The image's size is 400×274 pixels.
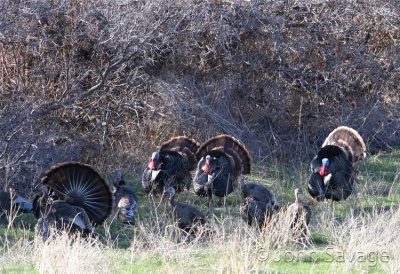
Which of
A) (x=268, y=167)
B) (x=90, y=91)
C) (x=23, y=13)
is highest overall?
(x=23, y=13)

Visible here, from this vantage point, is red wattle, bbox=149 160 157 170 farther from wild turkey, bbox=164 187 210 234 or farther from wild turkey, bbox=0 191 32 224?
wild turkey, bbox=164 187 210 234

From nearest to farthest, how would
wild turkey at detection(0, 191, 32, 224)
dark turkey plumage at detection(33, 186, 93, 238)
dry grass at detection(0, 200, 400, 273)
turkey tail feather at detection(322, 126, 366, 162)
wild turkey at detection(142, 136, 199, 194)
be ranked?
1. dry grass at detection(0, 200, 400, 273)
2. dark turkey plumage at detection(33, 186, 93, 238)
3. wild turkey at detection(0, 191, 32, 224)
4. wild turkey at detection(142, 136, 199, 194)
5. turkey tail feather at detection(322, 126, 366, 162)

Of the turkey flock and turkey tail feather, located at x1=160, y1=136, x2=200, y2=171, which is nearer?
the turkey flock

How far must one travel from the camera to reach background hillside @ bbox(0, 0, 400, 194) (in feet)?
43.8

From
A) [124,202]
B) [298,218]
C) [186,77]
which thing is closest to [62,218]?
[124,202]

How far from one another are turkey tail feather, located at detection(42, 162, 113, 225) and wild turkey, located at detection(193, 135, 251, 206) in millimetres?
1891

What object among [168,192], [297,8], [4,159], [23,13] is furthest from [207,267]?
[297,8]

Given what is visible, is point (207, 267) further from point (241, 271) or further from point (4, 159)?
point (4, 159)

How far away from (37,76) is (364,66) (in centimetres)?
551

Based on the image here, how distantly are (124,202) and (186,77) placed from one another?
4.56 meters

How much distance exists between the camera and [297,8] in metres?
15.6

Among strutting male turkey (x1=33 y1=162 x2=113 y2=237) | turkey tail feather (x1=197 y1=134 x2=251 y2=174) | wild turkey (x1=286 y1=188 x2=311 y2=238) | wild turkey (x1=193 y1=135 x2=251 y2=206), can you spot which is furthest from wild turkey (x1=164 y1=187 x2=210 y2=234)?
turkey tail feather (x1=197 y1=134 x2=251 y2=174)

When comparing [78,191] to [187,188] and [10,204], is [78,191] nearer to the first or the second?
[10,204]

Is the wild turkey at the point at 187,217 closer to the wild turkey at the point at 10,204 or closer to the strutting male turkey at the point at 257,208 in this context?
the strutting male turkey at the point at 257,208
